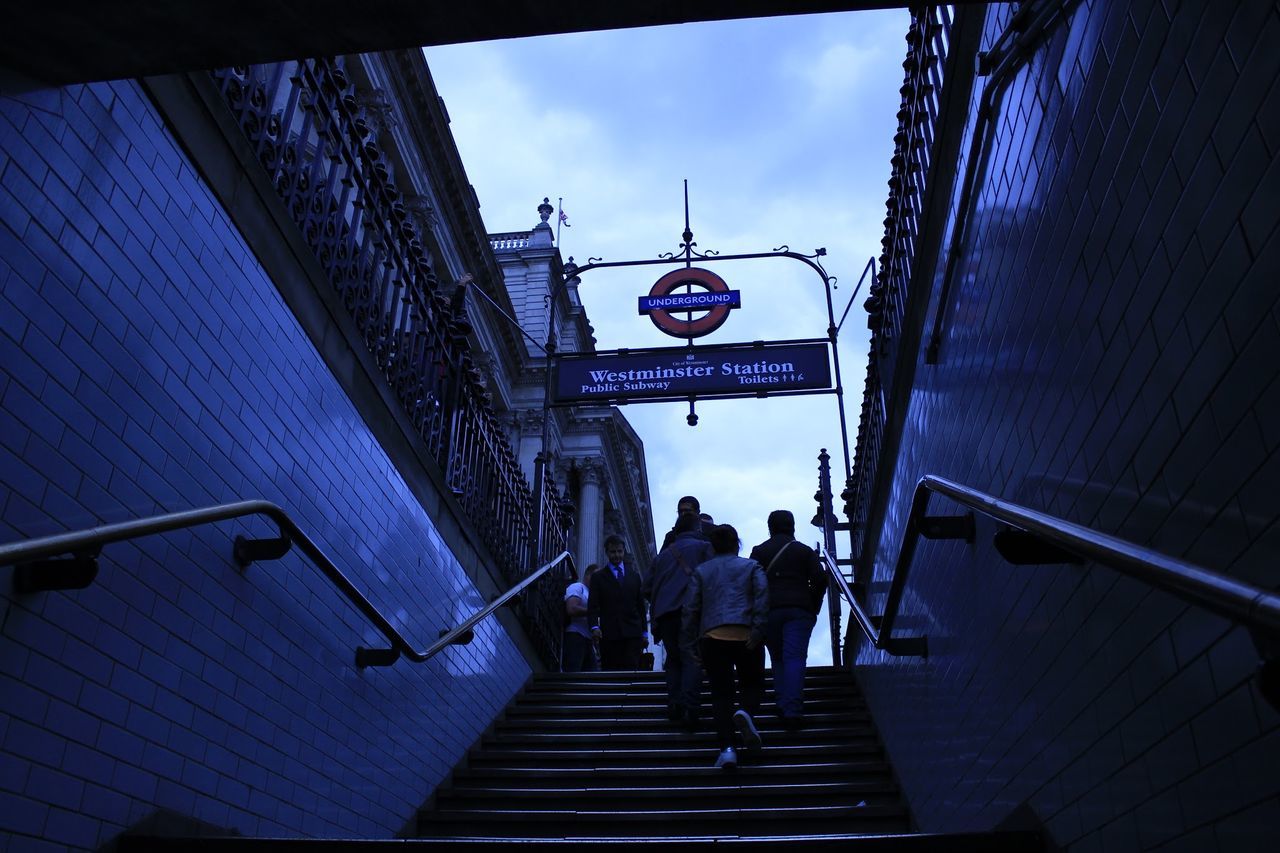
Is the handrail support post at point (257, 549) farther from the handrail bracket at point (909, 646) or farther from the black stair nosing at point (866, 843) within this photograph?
the handrail bracket at point (909, 646)

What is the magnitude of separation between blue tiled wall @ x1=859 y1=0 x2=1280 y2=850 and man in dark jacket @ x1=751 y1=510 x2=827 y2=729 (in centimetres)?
312

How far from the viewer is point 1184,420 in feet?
8.49

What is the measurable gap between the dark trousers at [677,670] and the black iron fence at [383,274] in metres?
1.76

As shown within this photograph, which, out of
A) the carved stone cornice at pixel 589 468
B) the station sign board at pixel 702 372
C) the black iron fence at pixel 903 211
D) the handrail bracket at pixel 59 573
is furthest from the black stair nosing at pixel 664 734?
the carved stone cornice at pixel 589 468

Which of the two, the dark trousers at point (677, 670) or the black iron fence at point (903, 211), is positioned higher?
the black iron fence at point (903, 211)

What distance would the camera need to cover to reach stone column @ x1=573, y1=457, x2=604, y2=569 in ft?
111

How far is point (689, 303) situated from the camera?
13500 mm

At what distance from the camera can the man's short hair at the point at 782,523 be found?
348 inches

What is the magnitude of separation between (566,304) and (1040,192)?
29.7 metres

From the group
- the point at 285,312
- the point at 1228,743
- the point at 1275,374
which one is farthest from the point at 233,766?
the point at 1275,374

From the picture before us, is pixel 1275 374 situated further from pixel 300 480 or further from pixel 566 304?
pixel 566 304

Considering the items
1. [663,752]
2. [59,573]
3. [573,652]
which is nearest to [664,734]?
[663,752]

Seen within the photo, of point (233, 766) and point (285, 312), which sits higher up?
point (285, 312)

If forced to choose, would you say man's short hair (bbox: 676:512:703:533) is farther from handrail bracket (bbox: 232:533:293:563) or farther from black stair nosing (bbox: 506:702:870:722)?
handrail bracket (bbox: 232:533:293:563)
